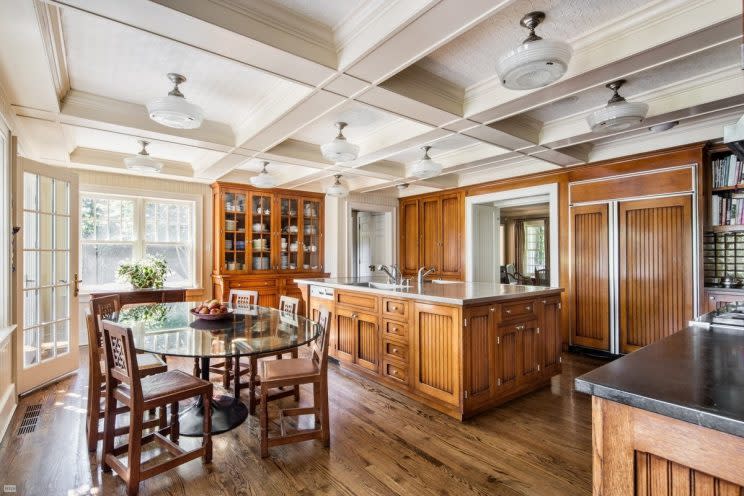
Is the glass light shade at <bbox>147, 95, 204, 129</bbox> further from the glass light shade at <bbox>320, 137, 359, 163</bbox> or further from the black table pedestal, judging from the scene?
the black table pedestal

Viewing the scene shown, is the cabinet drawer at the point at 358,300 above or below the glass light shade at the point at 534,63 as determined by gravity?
below

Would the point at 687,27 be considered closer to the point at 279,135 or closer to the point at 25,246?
the point at 279,135

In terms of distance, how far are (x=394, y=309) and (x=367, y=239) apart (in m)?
4.04

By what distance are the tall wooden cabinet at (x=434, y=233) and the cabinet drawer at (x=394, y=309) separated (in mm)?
2875

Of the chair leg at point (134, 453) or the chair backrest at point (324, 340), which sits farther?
the chair backrest at point (324, 340)

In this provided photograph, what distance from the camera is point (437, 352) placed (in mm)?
2885

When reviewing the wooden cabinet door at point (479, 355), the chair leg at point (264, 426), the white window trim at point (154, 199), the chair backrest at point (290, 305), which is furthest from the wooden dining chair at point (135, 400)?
the white window trim at point (154, 199)

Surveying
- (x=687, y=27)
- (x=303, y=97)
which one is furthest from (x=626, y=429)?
(x=303, y=97)

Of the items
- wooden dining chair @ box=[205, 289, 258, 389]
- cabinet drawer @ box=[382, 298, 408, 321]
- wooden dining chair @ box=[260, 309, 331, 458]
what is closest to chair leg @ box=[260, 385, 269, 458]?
wooden dining chair @ box=[260, 309, 331, 458]

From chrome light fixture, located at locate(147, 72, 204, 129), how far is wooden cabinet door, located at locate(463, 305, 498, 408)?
226cm

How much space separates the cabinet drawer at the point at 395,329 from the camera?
3.16 m

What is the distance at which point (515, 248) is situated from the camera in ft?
29.3

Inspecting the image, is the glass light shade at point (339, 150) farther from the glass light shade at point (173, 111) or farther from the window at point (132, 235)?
the window at point (132, 235)

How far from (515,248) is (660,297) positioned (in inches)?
201
